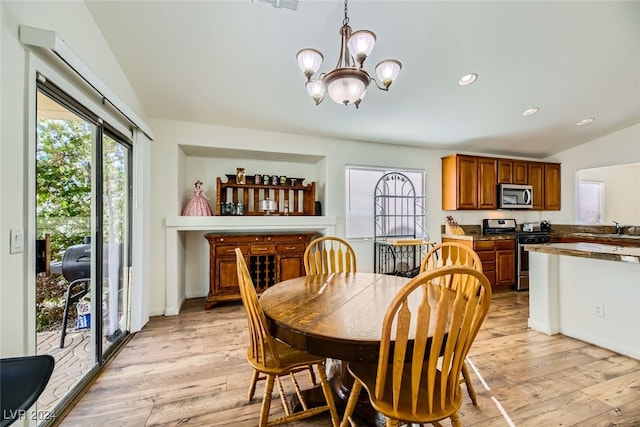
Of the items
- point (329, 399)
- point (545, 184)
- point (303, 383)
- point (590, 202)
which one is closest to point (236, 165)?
point (303, 383)

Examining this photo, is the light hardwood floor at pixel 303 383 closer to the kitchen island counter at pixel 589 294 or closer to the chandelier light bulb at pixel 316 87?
the kitchen island counter at pixel 589 294

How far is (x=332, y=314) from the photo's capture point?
1.35 meters

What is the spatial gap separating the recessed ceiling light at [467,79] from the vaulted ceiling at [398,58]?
0.21ft

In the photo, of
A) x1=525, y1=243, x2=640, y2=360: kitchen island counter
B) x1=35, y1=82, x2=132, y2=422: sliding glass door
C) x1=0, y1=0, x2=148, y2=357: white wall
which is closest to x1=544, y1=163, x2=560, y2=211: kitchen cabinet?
x1=525, y1=243, x2=640, y2=360: kitchen island counter

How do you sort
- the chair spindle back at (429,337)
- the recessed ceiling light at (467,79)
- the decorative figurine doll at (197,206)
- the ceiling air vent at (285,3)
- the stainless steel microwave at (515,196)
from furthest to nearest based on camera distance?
the stainless steel microwave at (515,196) → the decorative figurine doll at (197,206) → the recessed ceiling light at (467,79) → the ceiling air vent at (285,3) → the chair spindle back at (429,337)

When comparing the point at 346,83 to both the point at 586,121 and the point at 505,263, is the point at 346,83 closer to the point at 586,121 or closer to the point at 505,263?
the point at 505,263

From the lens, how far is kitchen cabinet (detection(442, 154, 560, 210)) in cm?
450

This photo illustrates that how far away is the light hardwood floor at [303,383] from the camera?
1650mm

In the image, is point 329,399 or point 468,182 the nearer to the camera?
point 329,399

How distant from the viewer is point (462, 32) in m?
2.35

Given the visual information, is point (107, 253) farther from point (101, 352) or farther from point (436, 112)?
point (436, 112)

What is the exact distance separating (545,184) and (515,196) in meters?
0.83

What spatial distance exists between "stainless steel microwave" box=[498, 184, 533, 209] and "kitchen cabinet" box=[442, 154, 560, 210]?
0.09 meters

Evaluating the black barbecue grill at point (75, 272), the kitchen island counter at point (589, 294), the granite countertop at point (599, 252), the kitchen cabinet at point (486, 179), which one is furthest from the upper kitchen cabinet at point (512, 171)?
the black barbecue grill at point (75, 272)
